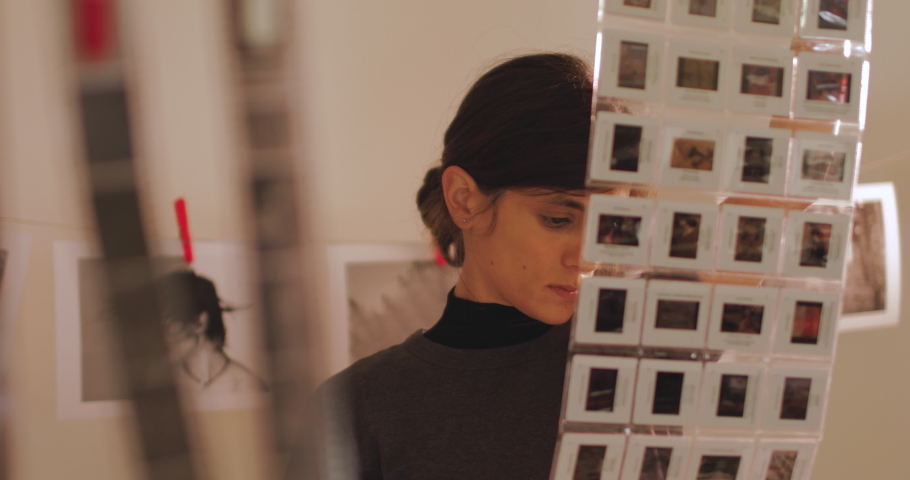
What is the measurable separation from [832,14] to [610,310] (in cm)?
27

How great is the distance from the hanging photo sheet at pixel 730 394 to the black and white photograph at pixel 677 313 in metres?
0.03

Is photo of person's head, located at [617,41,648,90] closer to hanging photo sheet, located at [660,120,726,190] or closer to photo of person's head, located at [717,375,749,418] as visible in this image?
hanging photo sheet, located at [660,120,726,190]

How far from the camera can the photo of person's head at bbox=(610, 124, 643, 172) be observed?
432 mm

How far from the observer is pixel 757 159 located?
45cm

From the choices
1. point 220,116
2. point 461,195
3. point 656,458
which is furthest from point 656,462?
point 220,116

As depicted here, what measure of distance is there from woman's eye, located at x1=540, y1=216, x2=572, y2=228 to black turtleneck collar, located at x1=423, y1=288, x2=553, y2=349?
141 millimetres

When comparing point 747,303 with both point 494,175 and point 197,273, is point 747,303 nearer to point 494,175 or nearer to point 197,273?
point 494,175

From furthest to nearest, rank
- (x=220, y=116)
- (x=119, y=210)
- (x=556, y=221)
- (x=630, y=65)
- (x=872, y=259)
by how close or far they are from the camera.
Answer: (x=872, y=259)
(x=220, y=116)
(x=556, y=221)
(x=630, y=65)
(x=119, y=210)

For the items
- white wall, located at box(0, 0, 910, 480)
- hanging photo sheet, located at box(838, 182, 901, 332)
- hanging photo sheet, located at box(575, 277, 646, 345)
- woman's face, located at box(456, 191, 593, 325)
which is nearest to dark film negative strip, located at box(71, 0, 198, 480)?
hanging photo sheet, located at box(575, 277, 646, 345)

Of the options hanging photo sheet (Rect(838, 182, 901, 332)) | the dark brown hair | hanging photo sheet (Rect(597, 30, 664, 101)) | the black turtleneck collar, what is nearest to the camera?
hanging photo sheet (Rect(597, 30, 664, 101))

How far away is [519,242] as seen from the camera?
61cm

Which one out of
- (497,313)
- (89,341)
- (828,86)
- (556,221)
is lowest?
(89,341)

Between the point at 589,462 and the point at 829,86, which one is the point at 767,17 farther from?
the point at 589,462

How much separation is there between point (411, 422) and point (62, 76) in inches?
20.1
